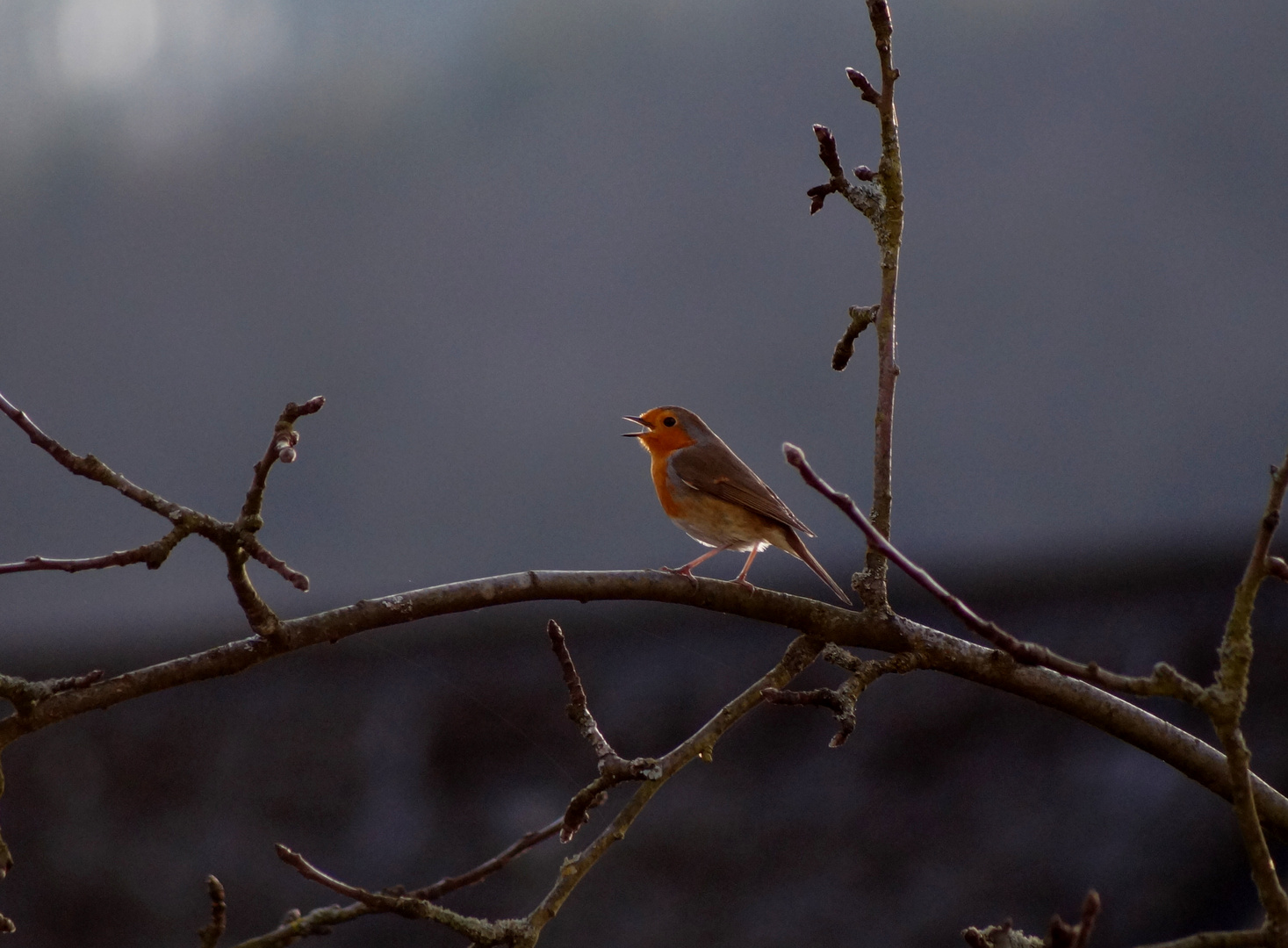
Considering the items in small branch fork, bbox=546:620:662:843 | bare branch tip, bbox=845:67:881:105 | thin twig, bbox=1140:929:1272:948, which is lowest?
thin twig, bbox=1140:929:1272:948

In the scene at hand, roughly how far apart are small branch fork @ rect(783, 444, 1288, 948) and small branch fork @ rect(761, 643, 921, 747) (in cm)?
56

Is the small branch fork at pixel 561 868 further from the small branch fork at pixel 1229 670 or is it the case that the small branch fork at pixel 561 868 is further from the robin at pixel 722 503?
the robin at pixel 722 503

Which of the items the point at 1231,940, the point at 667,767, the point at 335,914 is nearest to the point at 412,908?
the point at 335,914

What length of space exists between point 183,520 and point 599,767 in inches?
34.5

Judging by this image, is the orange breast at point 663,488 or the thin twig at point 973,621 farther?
A: the orange breast at point 663,488

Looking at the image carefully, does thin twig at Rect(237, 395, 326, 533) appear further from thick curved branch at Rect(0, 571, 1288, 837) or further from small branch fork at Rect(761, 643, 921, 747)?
small branch fork at Rect(761, 643, 921, 747)

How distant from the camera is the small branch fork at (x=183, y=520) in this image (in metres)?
1.54

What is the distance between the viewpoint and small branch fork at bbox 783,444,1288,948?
4.12 feet

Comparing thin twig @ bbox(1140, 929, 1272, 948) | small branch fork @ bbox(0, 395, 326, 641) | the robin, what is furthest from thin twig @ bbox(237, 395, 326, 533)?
the robin

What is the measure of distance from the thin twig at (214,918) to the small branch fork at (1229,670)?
42.7 inches

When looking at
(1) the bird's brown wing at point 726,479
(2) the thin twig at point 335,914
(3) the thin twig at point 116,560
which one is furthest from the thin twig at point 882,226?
(3) the thin twig at point 116,560

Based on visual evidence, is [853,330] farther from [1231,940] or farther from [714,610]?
[1231,940]

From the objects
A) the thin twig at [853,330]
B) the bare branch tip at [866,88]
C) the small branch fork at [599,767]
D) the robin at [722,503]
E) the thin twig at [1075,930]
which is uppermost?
the bare branch tip at [866,88]

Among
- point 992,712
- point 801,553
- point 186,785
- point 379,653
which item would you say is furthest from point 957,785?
point 186,785
